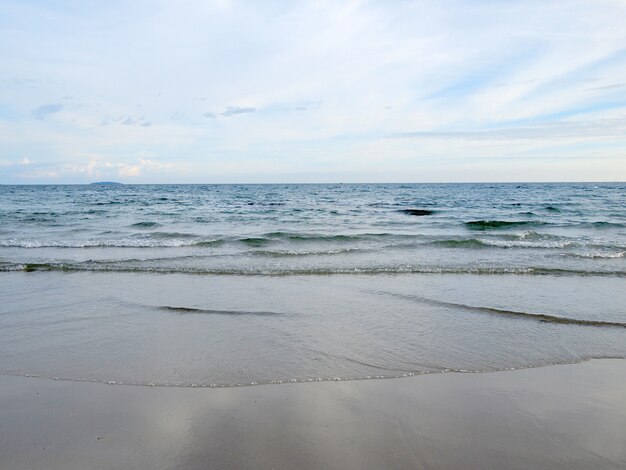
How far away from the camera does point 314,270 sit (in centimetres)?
1186

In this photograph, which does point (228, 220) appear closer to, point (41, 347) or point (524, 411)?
point (41, 347)

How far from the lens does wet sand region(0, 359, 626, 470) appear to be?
3.55m

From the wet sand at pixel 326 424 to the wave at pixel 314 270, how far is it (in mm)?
6650

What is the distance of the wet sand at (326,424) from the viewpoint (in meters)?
3.55

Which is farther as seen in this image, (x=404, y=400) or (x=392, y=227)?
(x=392, y=227)

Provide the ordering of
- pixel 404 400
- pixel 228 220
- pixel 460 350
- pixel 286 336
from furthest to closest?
1. pixel 228 220
2. pixel 286 336
3. pixel 460 350
4. pixel 404 400

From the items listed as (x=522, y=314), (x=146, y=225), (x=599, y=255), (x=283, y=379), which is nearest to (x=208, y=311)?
(x=283, y=379)

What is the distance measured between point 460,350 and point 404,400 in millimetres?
1889

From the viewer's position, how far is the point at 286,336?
6586 millimetres

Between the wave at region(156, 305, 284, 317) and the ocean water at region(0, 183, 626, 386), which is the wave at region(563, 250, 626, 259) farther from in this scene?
the wave at region(156, 305, 284, 317)

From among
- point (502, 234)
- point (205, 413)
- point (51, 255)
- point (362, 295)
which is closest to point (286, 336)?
point (205, 413)

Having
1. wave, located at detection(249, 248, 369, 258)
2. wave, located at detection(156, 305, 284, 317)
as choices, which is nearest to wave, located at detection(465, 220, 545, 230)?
wave, located at detection(249, 248, 369, 258)

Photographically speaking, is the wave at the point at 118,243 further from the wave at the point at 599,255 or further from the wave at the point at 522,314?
the wave at the point at 599,255

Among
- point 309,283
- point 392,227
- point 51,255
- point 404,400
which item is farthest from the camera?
point 392,227
